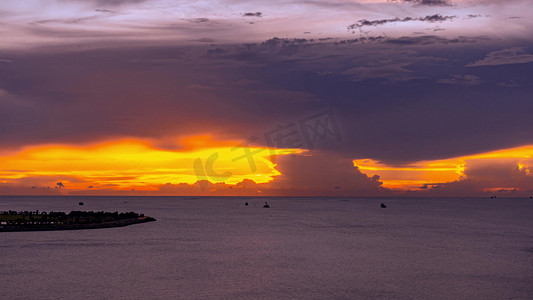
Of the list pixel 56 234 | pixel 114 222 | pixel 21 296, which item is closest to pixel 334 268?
pixel 21 296

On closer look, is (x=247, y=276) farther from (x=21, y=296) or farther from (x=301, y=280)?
(x=21, y=296)

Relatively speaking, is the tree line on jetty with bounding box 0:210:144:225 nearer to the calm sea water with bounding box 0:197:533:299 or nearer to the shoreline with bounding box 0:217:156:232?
the shoreline with bounding box 0:217:156:232

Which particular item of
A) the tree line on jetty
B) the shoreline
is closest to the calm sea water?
the shoreline

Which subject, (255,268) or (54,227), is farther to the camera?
(54,227)

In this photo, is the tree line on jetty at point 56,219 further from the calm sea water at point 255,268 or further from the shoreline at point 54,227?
the calm sea water at point 255,268

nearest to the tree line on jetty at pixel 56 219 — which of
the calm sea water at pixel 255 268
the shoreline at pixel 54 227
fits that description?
the shoreline at pixel 54 227

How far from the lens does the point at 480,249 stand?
9650 centimetres

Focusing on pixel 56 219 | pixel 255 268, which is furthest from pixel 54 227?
pixel 255 268

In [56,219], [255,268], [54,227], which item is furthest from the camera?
[56,219]

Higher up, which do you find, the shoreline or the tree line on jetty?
the tree line on jetty

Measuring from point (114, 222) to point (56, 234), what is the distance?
61.9 feet

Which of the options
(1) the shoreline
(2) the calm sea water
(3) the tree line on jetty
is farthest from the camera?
(3) the tree line on jetty

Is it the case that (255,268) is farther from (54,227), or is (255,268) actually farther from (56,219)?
(56,219)

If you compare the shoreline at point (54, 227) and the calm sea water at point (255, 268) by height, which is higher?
the shoreline at point (54, 227)
